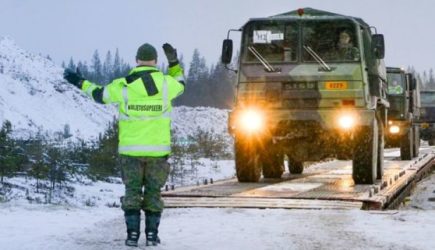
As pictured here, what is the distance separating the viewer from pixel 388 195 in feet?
33.2

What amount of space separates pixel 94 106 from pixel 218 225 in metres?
77.5

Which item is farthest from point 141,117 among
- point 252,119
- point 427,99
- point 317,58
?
point 427,99

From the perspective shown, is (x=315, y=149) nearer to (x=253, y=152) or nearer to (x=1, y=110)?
(x=253, y=152)

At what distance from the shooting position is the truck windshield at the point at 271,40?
38.3ft

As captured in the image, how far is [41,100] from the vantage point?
243ft

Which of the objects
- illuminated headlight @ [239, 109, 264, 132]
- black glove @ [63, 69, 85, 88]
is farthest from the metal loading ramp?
black glove @ [63, 69, 85, 88]

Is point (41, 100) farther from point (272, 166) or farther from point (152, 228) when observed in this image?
point (152, 228)

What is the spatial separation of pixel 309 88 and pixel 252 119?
104 centimetres

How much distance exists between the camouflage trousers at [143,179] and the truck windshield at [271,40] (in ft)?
18.5

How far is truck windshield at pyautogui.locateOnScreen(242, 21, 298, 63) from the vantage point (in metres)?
11.7

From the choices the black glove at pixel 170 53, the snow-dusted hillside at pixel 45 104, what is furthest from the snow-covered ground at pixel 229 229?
the snow-dusted hillside at pixel 45 104

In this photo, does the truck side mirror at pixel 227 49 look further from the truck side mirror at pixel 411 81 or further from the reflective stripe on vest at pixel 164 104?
the truck side mirror at pixel 411 81

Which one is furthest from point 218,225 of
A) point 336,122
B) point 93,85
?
point 336,122

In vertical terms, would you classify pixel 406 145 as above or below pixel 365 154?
above
